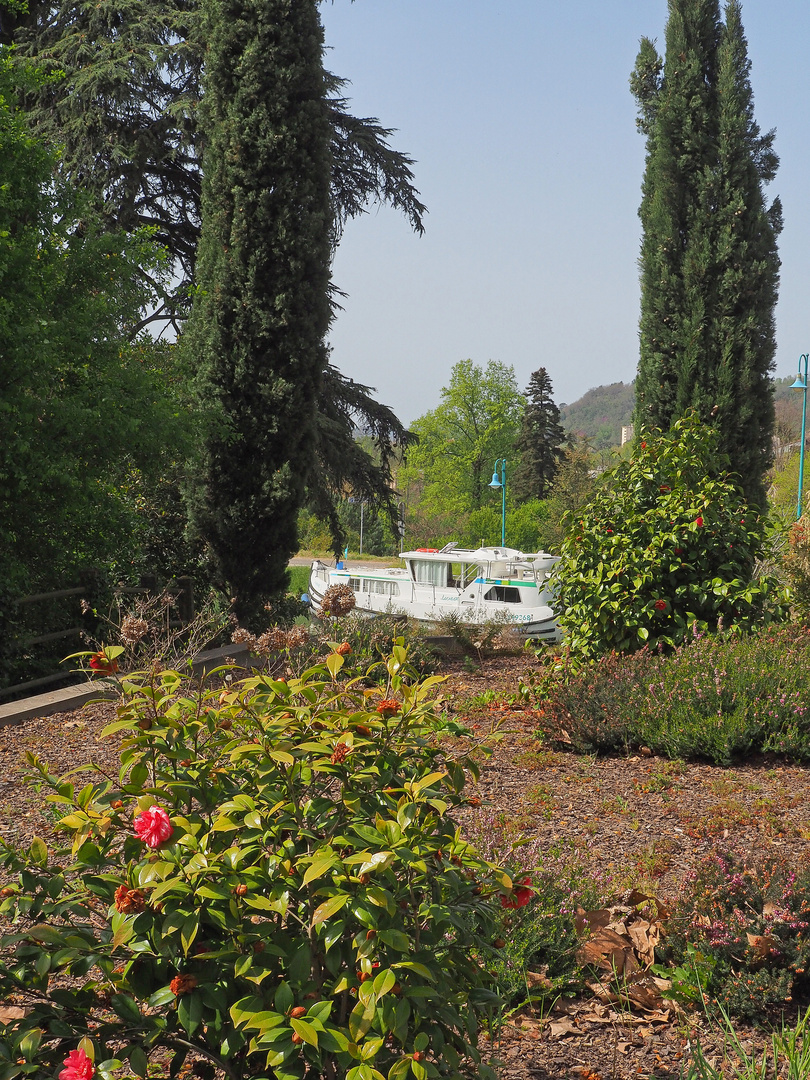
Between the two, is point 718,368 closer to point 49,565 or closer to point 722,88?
point 722,88

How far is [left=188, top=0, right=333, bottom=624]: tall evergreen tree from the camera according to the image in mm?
8852

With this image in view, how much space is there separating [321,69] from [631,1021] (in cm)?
935

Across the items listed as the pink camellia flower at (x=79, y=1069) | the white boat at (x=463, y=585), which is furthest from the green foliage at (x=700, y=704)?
the white boat at (x=463, y=585)

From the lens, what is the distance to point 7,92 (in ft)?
22.2

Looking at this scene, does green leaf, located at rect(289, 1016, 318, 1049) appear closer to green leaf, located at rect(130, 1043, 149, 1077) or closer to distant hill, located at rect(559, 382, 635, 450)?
green leaf, located at rect(130, 1043, 149, 1077)

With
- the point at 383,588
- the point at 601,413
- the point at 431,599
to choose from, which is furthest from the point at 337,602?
the point at 601,413

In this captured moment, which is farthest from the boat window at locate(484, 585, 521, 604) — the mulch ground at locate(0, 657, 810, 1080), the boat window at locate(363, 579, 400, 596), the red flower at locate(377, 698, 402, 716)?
the red flower at locate(377, 698, 402, 716)

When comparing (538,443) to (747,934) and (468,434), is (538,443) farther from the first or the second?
(747,934)

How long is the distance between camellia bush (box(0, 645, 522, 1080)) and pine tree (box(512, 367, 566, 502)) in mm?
40338

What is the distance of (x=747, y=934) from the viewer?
254cm

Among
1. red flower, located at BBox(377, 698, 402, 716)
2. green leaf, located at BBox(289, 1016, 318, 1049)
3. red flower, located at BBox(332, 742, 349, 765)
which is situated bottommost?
green leaf, located at BBox(289, 1016, 318, 1049)

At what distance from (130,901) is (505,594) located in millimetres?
13665

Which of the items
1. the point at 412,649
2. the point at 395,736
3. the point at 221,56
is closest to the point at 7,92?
the point at 221,56

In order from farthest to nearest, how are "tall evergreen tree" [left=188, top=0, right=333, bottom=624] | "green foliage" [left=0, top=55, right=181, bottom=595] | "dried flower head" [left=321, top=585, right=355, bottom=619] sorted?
"tall evergreen tree" [left=188, top=0, right=333, bottom=624], "green foliage" [left=0, top=55, right=181, bottom=595], "dried flower head" [left=321, top=585, right=355, bottom=619]
